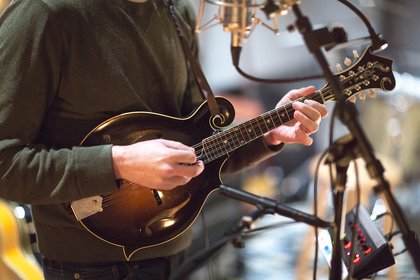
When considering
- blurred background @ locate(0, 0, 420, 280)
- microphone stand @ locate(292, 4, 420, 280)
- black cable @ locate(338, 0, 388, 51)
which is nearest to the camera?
microphone stand @ locate(292, 4, 420, 280)

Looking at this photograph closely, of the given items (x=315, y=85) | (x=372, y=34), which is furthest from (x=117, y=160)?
(x=315, y=85)

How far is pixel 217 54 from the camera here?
201 inches

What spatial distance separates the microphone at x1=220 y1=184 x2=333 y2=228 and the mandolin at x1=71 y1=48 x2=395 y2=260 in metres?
0.15

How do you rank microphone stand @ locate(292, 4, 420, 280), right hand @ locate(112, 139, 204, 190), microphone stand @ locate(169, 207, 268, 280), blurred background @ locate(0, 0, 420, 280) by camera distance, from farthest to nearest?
blurred background @ locate(0, 0, 420, 280)
microphone stand @ locate(169, 207, 268, 280)
right hand @ locate(112, 139, 204, 190)
microphone stand @ locate(292, 4, 420, 280)

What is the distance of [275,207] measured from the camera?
5.07 feet

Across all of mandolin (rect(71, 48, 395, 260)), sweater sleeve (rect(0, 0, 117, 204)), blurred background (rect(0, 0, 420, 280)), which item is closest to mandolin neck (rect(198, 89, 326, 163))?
mandolin (rect(71, 48, 395, 260))

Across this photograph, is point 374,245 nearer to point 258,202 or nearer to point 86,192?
point 258,202

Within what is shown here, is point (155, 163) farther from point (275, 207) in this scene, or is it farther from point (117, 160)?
point (275, 207)

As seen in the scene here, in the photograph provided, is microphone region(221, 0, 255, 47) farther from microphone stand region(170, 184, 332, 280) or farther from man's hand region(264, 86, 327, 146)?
microphone stand region(170, 184, 332, 280)

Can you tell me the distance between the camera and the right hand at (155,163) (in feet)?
3.78

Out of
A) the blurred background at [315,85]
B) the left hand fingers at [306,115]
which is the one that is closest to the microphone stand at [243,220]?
the left hand fingers at [306,115]

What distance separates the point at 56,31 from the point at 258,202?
2.35ft

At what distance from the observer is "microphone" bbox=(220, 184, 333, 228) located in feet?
4.85

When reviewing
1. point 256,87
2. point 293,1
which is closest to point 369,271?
point 293,1
